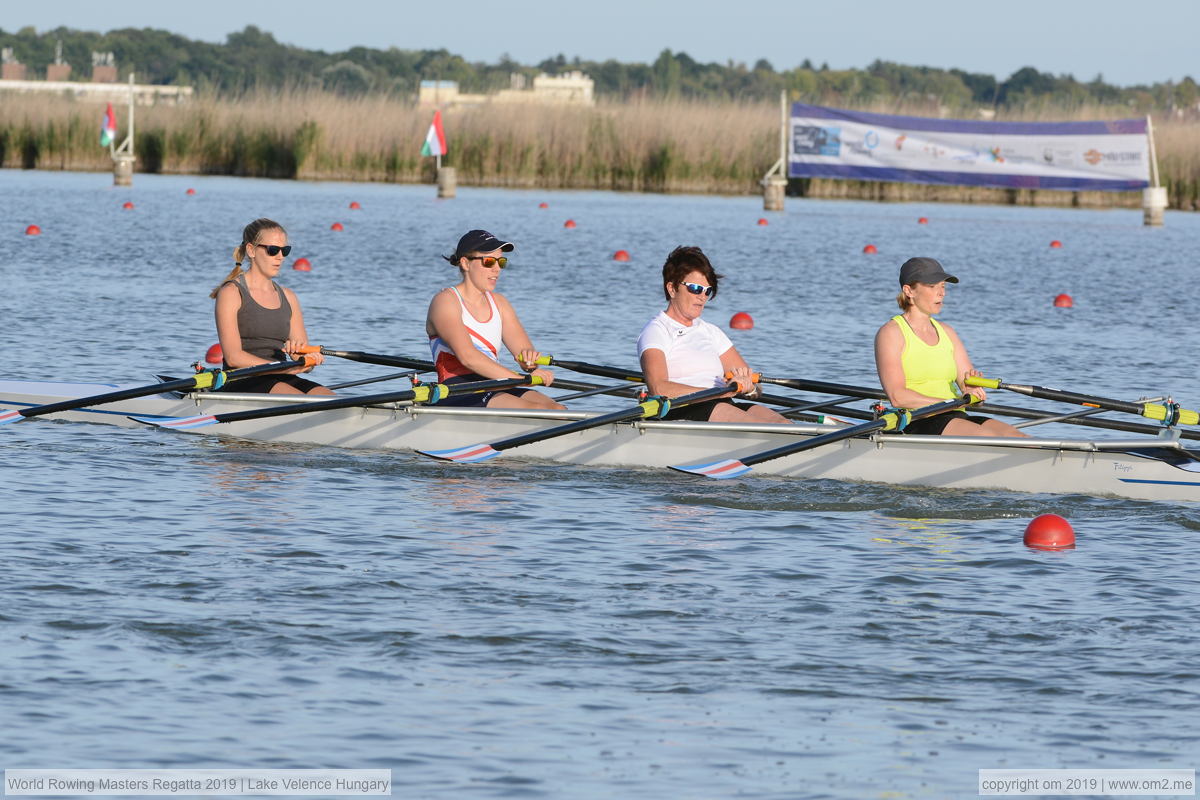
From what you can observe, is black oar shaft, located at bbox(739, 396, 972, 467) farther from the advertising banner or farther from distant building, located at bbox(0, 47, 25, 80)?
distant building, located at bbox(0, 47, 25, 80)

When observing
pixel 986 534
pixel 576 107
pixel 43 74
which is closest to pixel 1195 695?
pixel 986 534

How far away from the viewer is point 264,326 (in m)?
10.7

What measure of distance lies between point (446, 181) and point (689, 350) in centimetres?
2901

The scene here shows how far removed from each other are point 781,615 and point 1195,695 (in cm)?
162

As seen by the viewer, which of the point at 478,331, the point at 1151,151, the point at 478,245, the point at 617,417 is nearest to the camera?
the point at 617,417

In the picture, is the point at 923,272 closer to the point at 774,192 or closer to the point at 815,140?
the point at 815,140

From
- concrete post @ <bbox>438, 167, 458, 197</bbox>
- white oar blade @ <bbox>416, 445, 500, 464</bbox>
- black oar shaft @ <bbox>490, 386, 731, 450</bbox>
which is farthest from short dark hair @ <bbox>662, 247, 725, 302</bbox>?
concrete post @ <bbox>438, 167, 458, 197</bbox>

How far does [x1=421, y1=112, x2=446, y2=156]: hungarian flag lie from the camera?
38.6 m

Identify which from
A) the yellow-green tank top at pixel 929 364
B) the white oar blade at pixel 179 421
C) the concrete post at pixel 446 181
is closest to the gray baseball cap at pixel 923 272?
the yellow-green tank top at pixel 929 364

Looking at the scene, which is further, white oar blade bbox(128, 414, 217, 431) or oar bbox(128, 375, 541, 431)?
white oar blade bbox(128, 414, 217, 431)

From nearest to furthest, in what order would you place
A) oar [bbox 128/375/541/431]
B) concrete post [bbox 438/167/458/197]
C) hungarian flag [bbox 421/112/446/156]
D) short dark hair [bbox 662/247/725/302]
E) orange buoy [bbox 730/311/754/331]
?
short dark hair [bbox 662/247/725/302]
oar [bbox 128/375/541/431]
orange buoy [bbox 730/311/754/331]
concrete post [bbox 438/167/458/197]
hungarian flag [bbox 421/112/446/156]

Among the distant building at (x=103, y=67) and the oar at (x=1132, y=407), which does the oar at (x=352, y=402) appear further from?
the distant building at (x=103, y=67)

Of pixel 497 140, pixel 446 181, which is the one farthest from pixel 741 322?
pixel 497 140

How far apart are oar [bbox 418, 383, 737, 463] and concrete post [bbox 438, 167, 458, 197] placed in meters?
28.6
